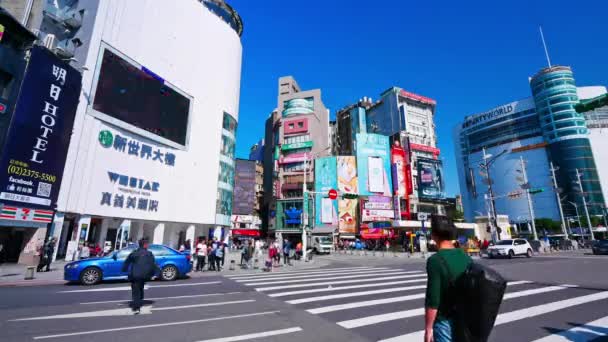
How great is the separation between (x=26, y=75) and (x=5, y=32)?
424 centimetres

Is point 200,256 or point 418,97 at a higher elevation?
point 418,97

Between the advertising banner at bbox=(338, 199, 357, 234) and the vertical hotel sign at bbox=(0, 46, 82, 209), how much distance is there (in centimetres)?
4659

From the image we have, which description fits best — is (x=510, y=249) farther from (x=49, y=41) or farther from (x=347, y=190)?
(x=49, y=41)

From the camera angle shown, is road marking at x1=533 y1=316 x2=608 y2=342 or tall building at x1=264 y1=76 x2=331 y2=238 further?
tall building at x1=264 y1=76 x2=331 y2=238

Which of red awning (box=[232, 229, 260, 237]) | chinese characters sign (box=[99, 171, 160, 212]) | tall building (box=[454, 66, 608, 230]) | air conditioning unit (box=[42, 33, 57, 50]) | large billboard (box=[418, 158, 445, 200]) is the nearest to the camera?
air conditioning unit (box=[42, 33, 57, 50])

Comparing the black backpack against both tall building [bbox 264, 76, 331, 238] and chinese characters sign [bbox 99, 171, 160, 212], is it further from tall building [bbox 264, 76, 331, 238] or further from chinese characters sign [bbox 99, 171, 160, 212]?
tall building [bbox 264, 76, 331, 238]

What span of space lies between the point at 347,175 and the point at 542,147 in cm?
6498

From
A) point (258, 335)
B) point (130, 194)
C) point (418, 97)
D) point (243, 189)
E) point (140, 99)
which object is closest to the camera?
point (258, 335)

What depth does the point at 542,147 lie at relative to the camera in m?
85.2

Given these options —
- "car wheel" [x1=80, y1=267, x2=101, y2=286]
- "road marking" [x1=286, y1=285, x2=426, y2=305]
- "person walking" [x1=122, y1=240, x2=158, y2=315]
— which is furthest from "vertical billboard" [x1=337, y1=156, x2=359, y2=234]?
"person walking" [x1=122, y1=240, x2=158, y2=315]

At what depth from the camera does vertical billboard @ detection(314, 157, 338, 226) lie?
58.8 metres

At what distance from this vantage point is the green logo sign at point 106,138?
25.4m

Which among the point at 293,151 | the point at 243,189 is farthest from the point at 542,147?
the point at 243,189

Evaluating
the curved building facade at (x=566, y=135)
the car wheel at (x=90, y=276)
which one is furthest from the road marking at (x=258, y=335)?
the curved building facade at (x=566, y=135)
